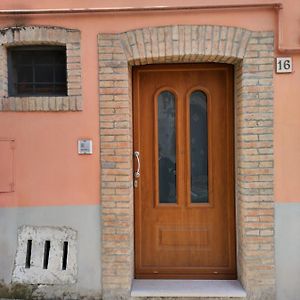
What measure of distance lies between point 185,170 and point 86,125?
1.30 m

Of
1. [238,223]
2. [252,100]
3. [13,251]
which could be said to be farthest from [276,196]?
[13,251]

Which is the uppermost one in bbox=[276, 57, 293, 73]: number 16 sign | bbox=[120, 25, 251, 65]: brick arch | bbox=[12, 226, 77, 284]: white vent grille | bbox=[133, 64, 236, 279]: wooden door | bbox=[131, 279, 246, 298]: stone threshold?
bbox=[120, 25, 251, 65]: brick arch

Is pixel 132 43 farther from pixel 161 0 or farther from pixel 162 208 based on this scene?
pixel 162 208

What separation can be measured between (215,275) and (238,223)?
2.36ft

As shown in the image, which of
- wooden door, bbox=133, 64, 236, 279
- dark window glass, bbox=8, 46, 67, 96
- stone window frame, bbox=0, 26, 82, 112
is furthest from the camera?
wooden door, bbox=133, 64, 236, 279

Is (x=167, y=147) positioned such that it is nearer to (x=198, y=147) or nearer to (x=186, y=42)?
(x=198, y=147)

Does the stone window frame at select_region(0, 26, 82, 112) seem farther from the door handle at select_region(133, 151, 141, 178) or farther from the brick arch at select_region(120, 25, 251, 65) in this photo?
the door handle at select_region(133, 151, 141, 178)

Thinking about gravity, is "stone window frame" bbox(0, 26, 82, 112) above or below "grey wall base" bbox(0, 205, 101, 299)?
above

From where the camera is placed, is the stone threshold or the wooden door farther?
the wooden door

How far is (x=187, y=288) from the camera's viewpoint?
4.69 metres

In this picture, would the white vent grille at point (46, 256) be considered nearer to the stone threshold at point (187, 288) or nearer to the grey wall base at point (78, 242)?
the grey wall base at point (78, 242)

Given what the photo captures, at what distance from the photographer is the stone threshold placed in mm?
4555

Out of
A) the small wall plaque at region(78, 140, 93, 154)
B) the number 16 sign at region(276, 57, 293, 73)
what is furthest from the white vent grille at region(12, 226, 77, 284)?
the number 16 sign at region(276, 57, 293, 73)

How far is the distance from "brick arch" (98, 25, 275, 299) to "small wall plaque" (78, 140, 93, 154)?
0.42 ft
